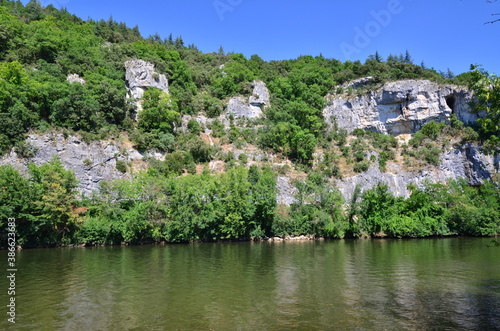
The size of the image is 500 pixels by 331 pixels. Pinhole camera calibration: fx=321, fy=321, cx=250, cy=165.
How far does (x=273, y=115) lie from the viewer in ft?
246

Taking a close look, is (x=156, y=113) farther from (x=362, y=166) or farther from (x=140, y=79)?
(x=362, y=166)

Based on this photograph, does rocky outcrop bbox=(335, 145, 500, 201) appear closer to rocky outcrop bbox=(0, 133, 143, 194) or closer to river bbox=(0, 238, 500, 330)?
river bbox=(0, 238, 500, 330)

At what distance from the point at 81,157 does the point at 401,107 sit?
65816 mm

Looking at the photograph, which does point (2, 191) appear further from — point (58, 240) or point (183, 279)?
point (183, 279)

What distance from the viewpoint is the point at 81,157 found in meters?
49.1

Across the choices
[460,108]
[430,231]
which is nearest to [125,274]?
[430,231]

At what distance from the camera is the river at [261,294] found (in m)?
12.0

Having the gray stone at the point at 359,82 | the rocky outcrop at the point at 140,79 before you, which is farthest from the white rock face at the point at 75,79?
the gray stone at the point at 359,82

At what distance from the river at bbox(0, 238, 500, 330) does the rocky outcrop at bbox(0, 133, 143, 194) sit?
21.9 m

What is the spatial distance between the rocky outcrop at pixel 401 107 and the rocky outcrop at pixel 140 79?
40722mm

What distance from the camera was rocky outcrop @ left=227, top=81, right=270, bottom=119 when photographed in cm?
7634

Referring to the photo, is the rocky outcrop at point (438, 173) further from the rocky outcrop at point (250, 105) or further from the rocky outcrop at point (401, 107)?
the rocky outcrop at point (250, 105)

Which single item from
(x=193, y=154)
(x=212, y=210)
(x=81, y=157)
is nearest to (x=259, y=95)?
(x=193, y=154)

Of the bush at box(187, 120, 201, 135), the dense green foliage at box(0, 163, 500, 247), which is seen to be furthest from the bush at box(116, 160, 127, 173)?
the bush at box(187, 120, 201, 135)
